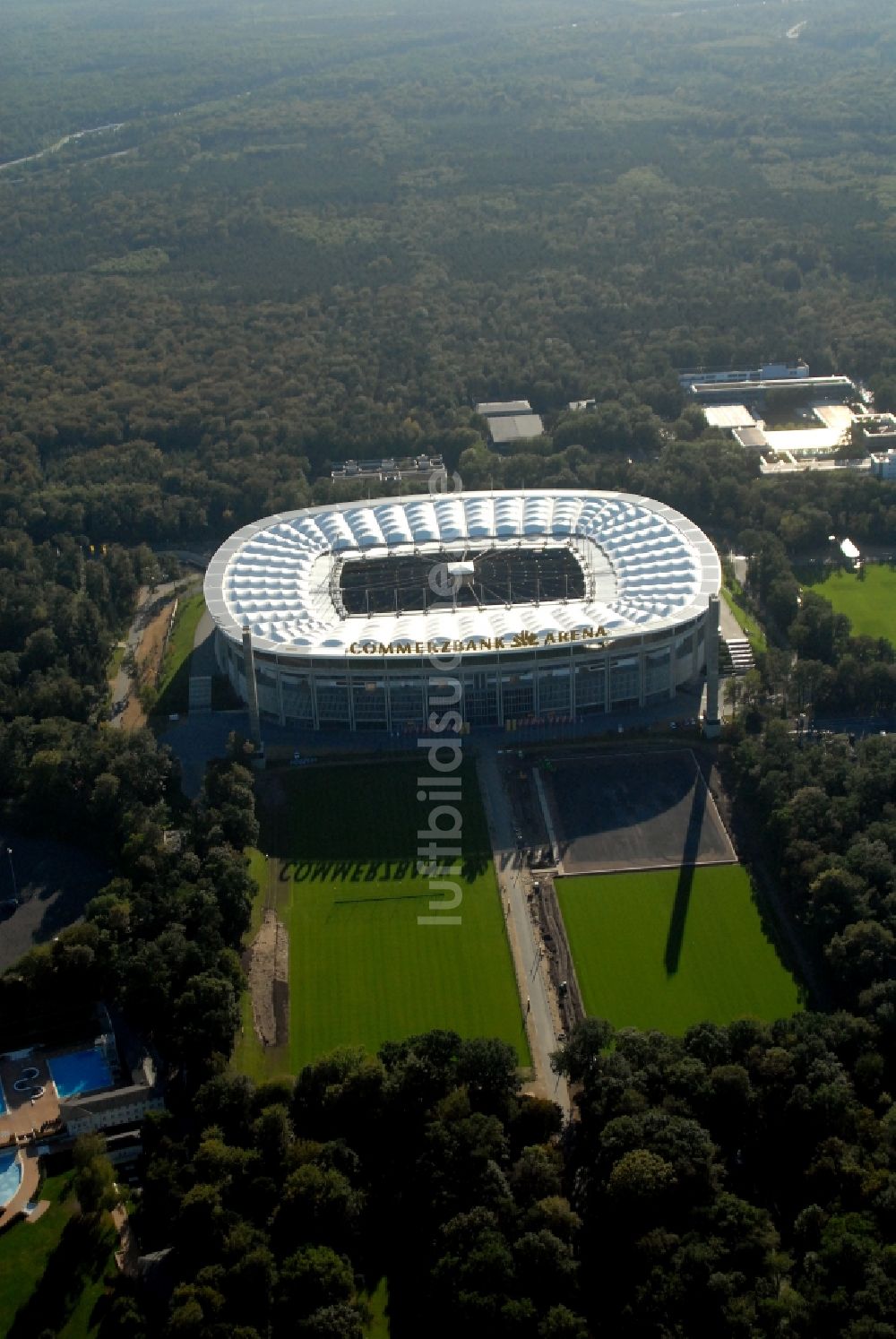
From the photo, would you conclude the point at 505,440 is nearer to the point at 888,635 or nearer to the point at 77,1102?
the point at 888,635

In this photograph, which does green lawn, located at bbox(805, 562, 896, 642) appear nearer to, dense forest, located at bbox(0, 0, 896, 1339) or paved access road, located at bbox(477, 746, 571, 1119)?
dense forest, located at bbox(0, 0, 896, 1339)

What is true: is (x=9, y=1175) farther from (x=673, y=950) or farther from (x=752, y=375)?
(x=752, y=375)

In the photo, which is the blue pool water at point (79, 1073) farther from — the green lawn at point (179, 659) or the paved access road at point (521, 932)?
the green lawn at point (179, 659)

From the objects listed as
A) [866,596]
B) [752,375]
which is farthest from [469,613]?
[752,375]

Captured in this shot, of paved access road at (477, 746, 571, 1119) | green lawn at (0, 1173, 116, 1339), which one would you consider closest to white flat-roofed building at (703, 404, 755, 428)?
paved access road at (477, 746, 571, 1119)

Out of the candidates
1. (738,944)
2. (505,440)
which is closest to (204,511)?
(505,440)

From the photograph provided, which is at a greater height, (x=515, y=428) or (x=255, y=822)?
(x=255, y=822)
